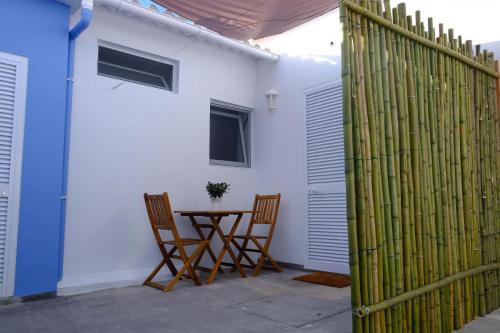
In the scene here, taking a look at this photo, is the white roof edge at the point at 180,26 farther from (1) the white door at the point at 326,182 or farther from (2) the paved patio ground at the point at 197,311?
(2) the paved patio ground at the point at 197,311

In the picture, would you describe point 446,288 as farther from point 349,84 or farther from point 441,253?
point 349,84

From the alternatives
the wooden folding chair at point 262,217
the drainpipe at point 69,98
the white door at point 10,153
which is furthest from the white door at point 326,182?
the white door at point 10,153

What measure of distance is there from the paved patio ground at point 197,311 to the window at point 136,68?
2.19 meters

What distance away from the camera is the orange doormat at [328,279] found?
3760 mm

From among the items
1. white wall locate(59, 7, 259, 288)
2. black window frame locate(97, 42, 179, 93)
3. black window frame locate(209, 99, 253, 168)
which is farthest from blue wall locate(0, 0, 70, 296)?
black window frame locate(209, 99, 253, 168)

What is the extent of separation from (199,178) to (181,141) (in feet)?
1.59

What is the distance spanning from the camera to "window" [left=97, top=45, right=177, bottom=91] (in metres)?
4.09

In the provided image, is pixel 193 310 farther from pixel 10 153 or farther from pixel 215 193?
pixel 10 153

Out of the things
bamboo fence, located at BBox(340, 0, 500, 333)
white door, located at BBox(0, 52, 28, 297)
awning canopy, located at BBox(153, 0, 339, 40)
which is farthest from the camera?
awning canopy, located at BBox(153, 0, 339, 40)

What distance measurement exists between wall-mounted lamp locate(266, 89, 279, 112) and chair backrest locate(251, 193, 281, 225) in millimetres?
1212

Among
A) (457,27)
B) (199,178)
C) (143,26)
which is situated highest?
(143,26)

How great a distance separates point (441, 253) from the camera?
97.4 inches

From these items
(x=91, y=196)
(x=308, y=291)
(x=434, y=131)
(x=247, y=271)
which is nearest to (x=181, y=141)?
(x=91, y=196)

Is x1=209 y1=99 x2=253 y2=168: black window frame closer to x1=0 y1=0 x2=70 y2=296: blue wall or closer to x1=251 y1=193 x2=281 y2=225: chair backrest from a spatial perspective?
x1=251 y1=193 x2=281 y2=225: chair backrest
